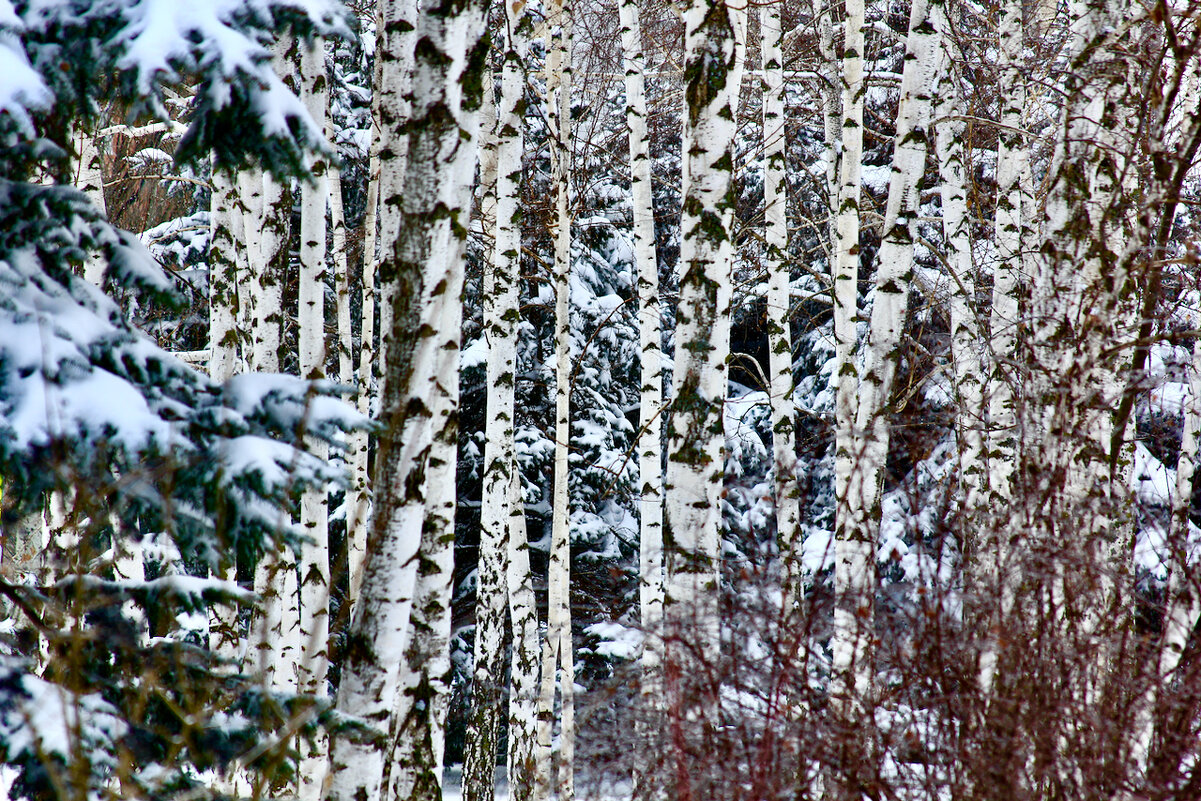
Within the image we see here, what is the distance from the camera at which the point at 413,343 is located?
342 centimetres

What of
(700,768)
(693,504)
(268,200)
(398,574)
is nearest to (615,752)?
(700,768)

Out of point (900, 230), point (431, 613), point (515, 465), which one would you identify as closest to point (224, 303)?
point (515, 465)

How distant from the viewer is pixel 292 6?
9.09ft

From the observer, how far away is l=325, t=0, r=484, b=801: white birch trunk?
3.31 m

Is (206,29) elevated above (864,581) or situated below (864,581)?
above

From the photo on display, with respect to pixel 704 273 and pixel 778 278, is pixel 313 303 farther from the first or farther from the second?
pixel 778 278

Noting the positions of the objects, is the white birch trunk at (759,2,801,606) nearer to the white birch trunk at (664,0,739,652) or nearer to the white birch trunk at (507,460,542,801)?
the white birch trunk at (507,460,542,801)

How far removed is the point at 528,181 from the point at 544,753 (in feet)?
22.0

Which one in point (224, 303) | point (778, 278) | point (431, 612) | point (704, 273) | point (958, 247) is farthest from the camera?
point (958, 247)

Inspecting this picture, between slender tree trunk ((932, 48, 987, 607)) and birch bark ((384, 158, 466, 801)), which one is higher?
slender tree trunk ((932, 48, 987, 607))

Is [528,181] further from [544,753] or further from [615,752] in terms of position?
[615,752]

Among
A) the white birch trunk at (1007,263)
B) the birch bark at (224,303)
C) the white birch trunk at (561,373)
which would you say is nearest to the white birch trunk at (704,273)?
the white birch trunk at (1007,263)

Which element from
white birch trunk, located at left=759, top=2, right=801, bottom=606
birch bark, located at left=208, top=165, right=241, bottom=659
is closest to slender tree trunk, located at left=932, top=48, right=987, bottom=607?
white birch trunk, located at left=759, top=2, right=801, bottom=606

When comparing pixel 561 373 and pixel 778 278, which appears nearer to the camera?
pixel 778 278
